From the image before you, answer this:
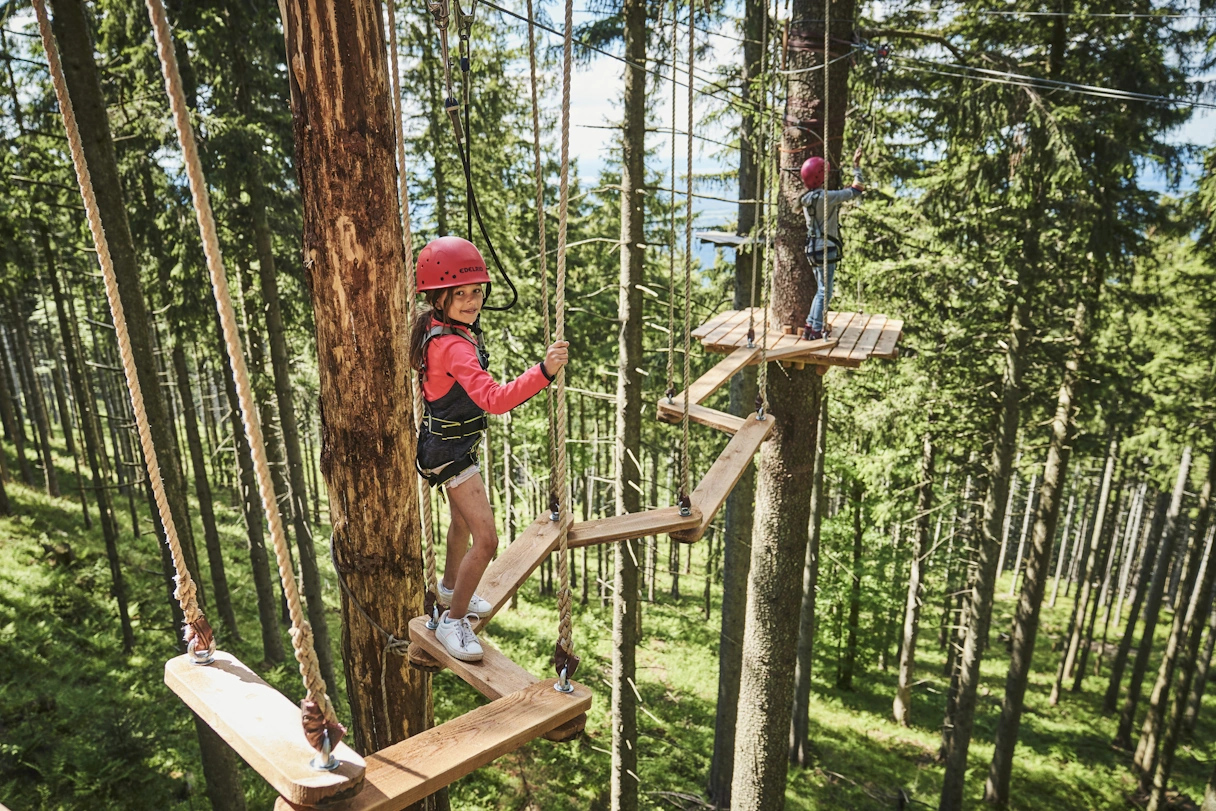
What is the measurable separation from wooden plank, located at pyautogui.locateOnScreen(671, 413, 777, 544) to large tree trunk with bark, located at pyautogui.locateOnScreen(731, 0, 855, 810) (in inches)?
33.7

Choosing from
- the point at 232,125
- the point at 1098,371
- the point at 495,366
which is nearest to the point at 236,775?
the point at 232,125

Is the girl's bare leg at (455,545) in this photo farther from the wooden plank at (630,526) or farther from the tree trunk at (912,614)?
the tree trunk at (912,614)

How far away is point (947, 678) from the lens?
19750mm

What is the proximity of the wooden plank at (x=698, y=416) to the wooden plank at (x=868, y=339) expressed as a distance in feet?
3.33

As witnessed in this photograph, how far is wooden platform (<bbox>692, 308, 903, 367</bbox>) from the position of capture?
505 cm

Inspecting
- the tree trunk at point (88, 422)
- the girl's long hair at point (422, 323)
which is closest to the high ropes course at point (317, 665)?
the girl's long hair at point (422, 323)

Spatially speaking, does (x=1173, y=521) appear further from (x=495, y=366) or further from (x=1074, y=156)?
(x=495, y=366)

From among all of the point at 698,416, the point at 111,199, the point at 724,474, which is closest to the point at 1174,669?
the point at 698,416

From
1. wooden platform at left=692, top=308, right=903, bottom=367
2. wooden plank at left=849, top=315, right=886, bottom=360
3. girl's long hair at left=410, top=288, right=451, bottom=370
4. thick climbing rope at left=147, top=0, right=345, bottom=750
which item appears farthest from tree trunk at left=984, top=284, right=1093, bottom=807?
thick climbing rope at left=147, top=0, right=345, bottom=750

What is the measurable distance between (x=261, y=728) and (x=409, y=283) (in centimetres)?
169

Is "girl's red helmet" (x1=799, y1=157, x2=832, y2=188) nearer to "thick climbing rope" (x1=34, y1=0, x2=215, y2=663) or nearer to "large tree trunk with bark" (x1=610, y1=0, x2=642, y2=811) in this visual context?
"large tree trunk with bark" (x1=610, y1=0, x2=642, y2=811)

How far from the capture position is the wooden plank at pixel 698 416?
4.59 meters

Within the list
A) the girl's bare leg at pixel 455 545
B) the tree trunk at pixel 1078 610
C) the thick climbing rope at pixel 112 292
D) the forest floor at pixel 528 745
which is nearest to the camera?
the thick climbing rope at pixel 112 292

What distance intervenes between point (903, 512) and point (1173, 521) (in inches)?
286
